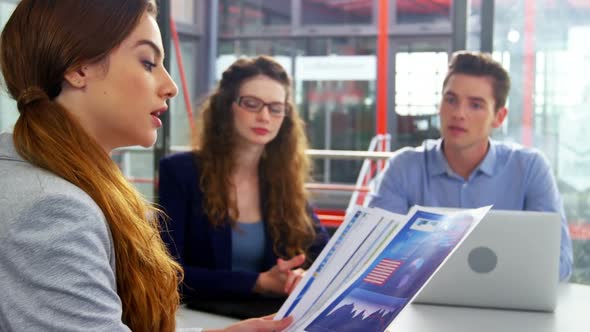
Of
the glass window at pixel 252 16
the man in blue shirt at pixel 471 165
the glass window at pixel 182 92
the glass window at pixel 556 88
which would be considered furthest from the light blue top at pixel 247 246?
the glass window at pixel 252 16

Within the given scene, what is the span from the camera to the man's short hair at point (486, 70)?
241 centimetres

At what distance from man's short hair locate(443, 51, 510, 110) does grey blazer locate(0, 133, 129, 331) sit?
1841mm

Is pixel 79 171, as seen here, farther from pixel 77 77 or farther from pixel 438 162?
pixel 438 162

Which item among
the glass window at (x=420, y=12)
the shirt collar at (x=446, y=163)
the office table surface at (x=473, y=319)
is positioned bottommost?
the office table surface at (x=473, y=319)

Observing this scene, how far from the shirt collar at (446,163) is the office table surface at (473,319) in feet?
2.58

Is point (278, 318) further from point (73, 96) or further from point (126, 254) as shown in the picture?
point (73, 96)

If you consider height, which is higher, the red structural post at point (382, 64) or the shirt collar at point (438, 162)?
the red structural post at point (382, 64)

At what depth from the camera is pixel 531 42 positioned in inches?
131

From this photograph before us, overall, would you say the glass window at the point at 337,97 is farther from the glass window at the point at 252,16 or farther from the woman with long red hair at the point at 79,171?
the woman with long red hair at the point at 79,171

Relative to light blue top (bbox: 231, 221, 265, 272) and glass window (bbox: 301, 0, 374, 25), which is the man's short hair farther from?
glass window (bbox: 301, 0, 374, 25)

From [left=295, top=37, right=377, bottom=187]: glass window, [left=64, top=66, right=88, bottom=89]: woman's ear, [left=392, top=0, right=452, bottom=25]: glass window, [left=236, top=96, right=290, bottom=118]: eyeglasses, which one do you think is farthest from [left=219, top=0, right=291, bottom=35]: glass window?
[left=64, top=66, right=88, bottom=89]: woman's ear

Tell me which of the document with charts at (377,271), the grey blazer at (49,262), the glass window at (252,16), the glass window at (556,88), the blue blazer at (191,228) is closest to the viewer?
the grey blazer at (49,262)

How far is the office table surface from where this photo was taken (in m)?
1.41

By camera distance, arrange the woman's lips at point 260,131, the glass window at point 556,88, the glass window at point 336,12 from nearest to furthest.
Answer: the woman's lips at point 260,131, the glass window at point 556,88, the glass window at point 336,12
